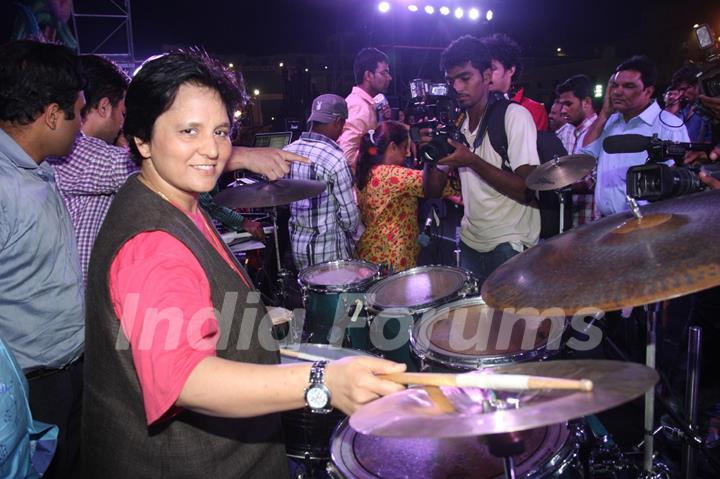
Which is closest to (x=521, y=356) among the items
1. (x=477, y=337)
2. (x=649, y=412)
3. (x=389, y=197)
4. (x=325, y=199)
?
(x=477, y=337)

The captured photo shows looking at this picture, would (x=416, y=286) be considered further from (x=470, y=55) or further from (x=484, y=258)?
(x=470, y=55)

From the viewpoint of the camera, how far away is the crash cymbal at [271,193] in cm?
356

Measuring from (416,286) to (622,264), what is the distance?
1.89 meters

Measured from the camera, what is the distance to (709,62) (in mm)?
2473

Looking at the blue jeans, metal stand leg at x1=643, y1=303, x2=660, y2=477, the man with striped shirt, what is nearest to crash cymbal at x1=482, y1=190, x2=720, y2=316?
metal stand leg at x1=643, y1=303, x2=660, y2=477

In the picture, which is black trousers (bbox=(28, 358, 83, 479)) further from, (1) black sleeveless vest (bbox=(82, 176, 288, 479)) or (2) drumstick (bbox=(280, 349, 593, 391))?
(2) drumstick (bbox=(280, 349, 593, 391))

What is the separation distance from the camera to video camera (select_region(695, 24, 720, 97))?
2418 mm

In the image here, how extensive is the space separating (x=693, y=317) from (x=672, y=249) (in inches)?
131

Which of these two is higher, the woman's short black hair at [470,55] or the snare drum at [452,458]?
the woman's short black hair at [470,55]

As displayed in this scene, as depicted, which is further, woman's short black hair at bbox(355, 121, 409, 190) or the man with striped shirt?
woman's short black hair at bbox(355, 121, 409, 190)

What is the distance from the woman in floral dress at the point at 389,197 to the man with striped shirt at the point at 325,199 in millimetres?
182

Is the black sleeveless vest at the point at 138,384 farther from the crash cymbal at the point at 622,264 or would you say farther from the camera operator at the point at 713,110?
the camera operator at the point at 713,110

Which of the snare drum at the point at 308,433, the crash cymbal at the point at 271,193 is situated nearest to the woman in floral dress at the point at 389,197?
the crash cymbal at the point at 271,193

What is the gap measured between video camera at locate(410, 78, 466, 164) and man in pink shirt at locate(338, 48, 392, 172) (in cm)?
236
